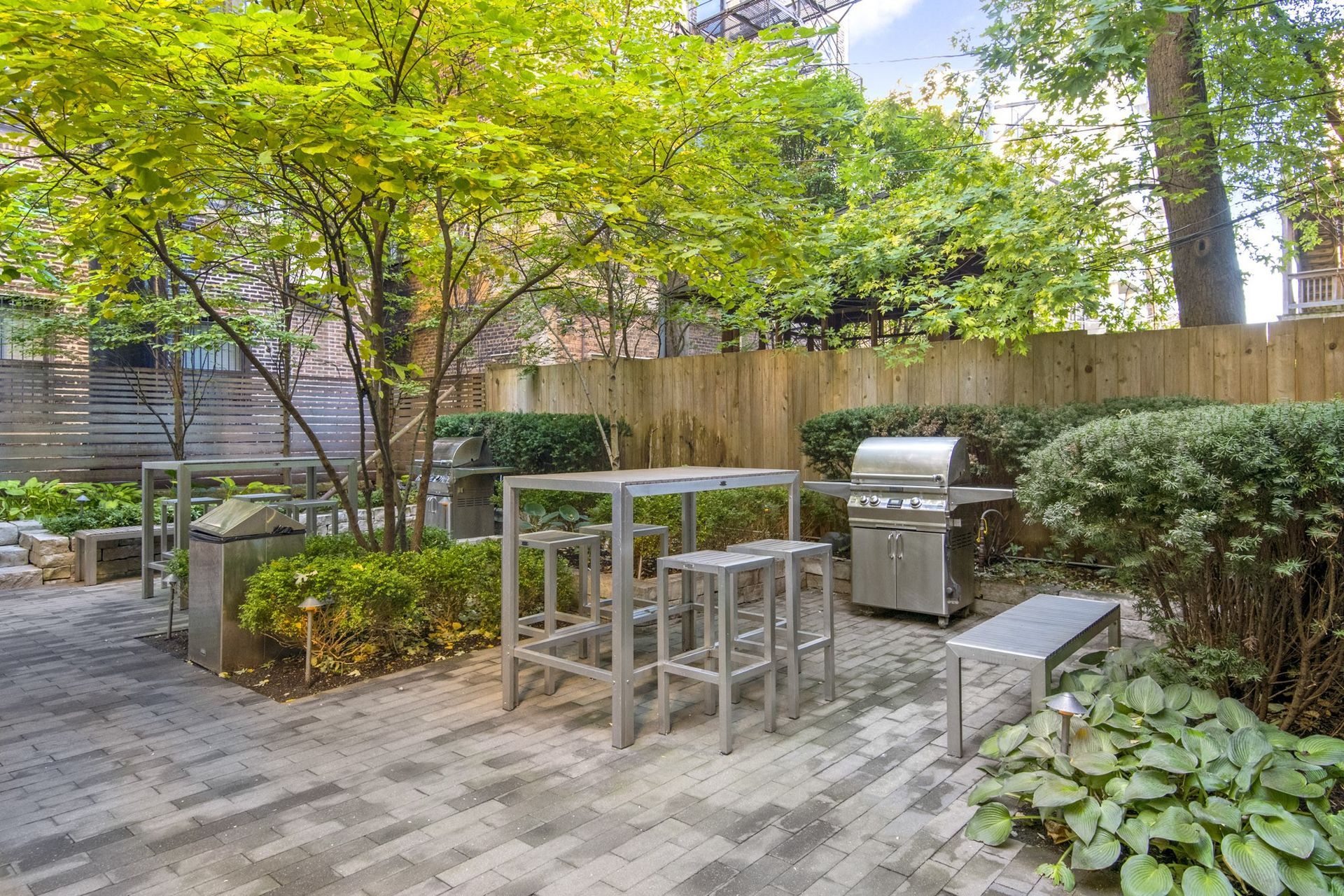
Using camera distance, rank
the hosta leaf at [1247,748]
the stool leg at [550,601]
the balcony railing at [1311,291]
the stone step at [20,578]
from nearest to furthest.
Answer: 1. the hosta leaf at [1247,748]
2. the stool leg at [550,601]
3. the stone step at [20,578]
4. the balcony railing at [1311,291]

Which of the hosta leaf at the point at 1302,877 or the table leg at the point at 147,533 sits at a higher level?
the table leg at the point at 147,533

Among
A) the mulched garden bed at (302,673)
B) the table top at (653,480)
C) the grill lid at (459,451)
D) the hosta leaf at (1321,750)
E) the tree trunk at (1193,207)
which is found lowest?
the mulched garden bed at (302,673)

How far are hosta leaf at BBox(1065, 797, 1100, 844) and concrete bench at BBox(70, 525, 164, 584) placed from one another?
7.72 metres

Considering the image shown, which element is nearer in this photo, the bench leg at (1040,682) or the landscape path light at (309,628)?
the bench leg at (1040,682)

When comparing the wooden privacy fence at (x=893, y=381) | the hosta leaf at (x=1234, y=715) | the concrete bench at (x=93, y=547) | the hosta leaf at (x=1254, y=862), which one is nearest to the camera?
A: the hosta leaf at (x=1254, y=862)

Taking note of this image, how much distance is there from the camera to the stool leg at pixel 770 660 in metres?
3.41

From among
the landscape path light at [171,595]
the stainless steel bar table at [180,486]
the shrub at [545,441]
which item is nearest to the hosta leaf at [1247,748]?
the stainless steel bar table at [180,486]

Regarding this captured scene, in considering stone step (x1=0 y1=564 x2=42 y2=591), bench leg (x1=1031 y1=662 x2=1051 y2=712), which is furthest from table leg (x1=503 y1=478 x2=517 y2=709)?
stone step (x1=0 y1=564 x2=42 y2=591)

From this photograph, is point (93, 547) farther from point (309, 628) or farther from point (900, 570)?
point (900, 570)

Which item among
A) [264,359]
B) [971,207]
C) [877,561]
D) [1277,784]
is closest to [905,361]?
[971,207]

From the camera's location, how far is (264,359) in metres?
10.1

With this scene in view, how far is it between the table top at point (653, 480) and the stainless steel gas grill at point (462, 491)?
439 centimetres

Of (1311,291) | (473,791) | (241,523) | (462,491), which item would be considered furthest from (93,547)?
(1311,291)

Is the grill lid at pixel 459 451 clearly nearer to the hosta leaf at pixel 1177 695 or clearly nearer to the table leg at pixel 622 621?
the table leg at pixel 622 621
